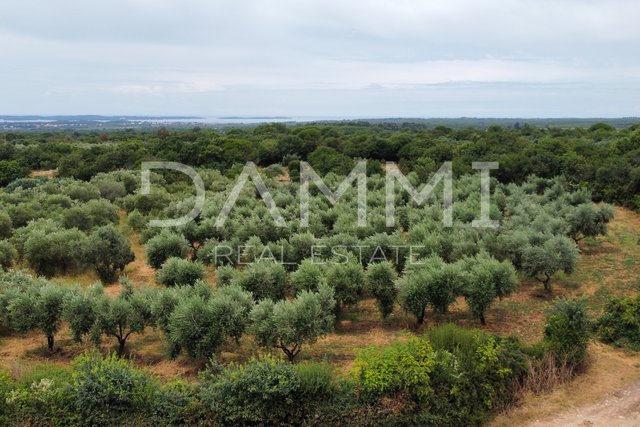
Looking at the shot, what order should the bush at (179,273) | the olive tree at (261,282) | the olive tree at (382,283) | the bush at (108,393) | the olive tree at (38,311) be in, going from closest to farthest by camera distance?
the bush at (108,393)
the olive tree at (38,311)
the olive tree at (382,283)
the olive tree at (261,282)
the bush at (179,273)

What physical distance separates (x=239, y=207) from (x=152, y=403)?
18.3m

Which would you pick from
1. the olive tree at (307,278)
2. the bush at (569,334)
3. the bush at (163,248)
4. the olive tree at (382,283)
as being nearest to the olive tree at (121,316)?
the olive tree at (307,278)

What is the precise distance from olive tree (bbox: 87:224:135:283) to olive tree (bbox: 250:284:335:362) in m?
10.8

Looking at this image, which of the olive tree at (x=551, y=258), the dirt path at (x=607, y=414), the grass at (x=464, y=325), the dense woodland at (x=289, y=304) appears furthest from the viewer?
the olive tree at (x=551, y=258)

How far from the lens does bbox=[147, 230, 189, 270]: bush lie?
67.8ft

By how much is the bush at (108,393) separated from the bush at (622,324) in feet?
43.2

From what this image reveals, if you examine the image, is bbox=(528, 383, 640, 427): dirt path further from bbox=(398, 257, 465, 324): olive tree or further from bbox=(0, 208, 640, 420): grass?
bbox=(398, 257, 465, 324): olive tree

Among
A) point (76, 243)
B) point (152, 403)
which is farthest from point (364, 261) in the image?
point (76, 243)

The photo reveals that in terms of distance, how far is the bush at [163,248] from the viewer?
67.8 feet

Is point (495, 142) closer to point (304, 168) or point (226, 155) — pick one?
point (304, 168)

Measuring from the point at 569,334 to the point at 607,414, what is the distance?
7.21 ft

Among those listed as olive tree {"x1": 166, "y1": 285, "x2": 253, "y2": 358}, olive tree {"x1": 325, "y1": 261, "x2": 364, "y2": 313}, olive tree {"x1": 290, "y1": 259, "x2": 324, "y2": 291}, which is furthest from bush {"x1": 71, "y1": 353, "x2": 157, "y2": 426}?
olive tree {"x1": 325, "y1": 261, "x2": 364, "y2": 313}

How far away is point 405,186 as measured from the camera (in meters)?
34.2

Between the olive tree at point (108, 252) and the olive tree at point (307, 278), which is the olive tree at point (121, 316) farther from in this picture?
the olive tree at point (108, 252)
